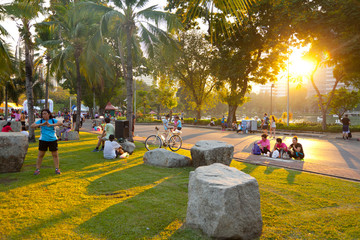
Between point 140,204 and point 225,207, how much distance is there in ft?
6.30

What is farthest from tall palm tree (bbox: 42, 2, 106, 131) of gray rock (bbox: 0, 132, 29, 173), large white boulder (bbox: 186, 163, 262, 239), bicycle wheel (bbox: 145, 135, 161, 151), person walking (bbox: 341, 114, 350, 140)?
person walking (bbox: 341, 114, 350, 140)

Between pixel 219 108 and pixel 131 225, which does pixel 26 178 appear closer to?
pixel 131 225

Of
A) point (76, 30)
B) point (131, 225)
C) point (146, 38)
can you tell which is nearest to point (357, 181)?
point (131, 225)

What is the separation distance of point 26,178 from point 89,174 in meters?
1.49

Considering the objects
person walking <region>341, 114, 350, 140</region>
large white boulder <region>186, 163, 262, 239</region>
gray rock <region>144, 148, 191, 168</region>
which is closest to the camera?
large white boulder <region>186, 163, 262, 239</region>

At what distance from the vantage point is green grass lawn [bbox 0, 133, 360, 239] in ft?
11.6

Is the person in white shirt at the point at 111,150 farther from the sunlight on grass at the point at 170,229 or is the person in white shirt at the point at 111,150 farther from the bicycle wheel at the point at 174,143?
the sunlight on grass at the point at 170,229

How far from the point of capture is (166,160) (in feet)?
25.3

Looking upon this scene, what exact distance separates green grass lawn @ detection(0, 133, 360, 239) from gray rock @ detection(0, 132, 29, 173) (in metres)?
0.33

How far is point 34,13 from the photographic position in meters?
10.4

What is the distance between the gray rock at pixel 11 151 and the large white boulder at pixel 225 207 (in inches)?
212

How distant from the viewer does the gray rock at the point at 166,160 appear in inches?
303

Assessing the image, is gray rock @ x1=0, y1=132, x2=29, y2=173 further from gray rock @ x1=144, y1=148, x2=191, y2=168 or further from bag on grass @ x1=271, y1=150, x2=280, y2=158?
bag on grass @ x1=271, y1=150, x2=280, y2=158

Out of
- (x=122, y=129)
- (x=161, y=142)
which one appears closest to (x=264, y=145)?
(x=161, y=142)
